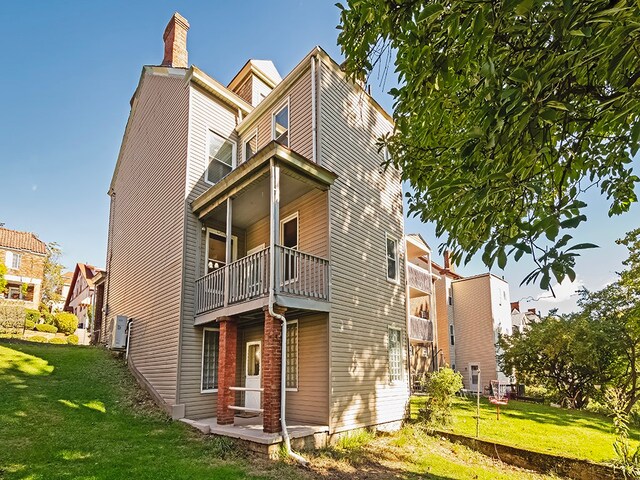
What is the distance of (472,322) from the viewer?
27.3m

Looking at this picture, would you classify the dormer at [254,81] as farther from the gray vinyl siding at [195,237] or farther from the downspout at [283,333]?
the downspout at [283,333]

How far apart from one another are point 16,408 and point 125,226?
9.47 meters

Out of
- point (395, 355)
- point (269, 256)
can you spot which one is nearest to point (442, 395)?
point (395, 355)

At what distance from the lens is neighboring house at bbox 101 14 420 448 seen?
9.84 meters

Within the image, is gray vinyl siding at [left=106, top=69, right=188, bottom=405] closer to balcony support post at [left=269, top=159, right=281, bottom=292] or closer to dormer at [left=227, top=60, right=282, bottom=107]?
dormer at [left=227, top=60, right=282, bottom=107]

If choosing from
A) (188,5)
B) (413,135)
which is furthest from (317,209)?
(188,5)

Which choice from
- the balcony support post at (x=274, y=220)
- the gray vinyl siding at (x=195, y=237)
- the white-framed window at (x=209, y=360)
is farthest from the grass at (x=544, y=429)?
the gray vinyl siding at (x=195, y=237)

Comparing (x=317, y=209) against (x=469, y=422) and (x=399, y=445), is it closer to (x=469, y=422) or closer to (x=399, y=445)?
(x=399, y=445)

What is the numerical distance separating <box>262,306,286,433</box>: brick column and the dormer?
9787 mm

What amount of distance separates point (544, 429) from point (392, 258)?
7.42 m

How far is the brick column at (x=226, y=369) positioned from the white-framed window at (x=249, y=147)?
6.40 meters

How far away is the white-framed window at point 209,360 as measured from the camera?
1138 centimetres

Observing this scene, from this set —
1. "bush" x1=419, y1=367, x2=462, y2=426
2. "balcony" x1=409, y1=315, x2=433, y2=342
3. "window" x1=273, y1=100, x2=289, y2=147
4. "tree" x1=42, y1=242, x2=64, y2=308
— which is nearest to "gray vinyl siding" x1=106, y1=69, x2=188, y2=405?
"window" x1=273, y1=100, x2=289, y2=147

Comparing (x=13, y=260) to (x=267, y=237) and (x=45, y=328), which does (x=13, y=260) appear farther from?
(x=267, y=237)
